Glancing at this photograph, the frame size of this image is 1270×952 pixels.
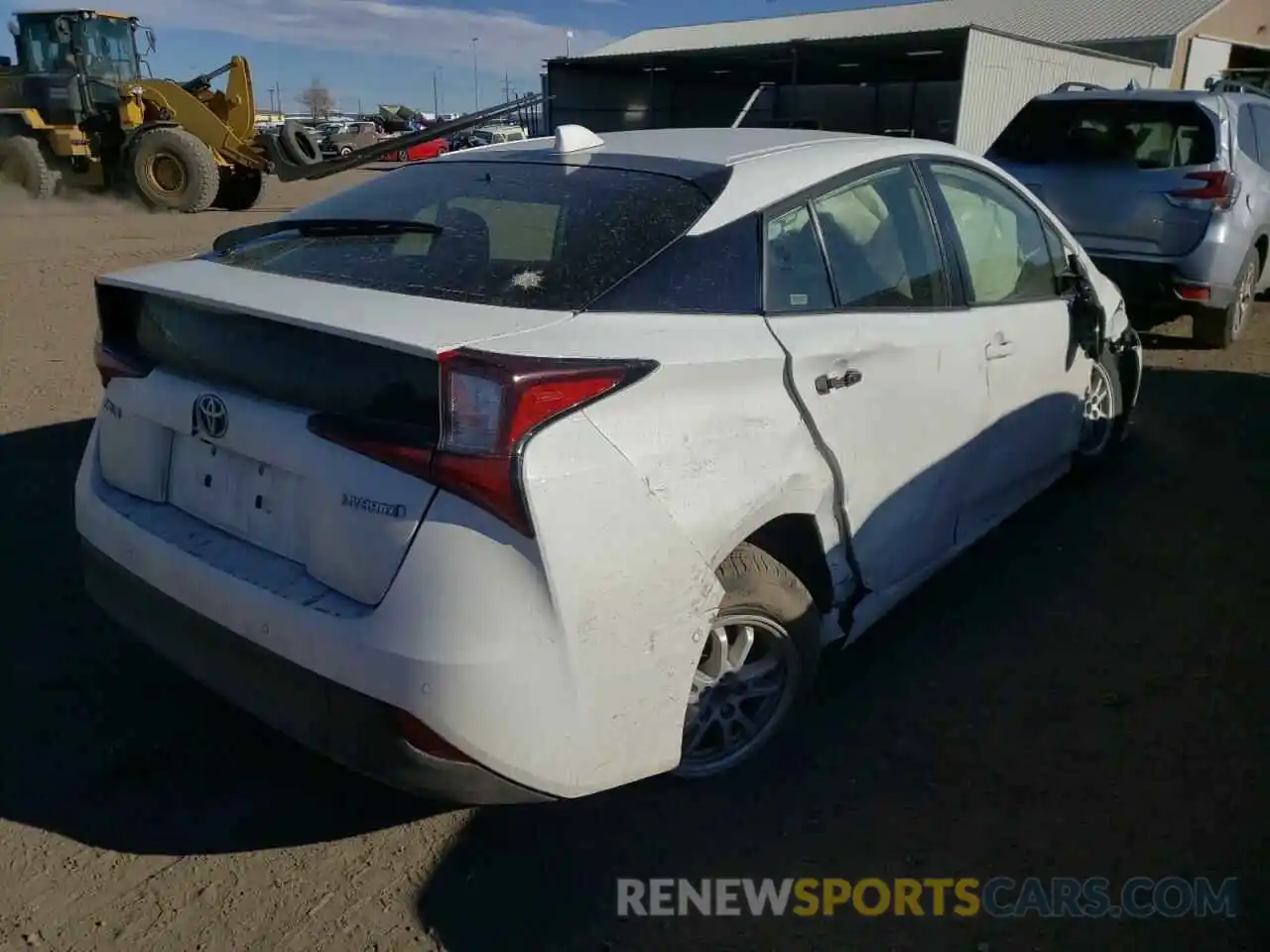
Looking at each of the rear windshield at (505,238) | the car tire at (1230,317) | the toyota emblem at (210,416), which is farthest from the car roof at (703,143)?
the car tire at (1230,317)

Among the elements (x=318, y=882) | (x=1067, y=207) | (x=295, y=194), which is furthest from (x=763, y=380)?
(x=295, y=194)

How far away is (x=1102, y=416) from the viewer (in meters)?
4.75

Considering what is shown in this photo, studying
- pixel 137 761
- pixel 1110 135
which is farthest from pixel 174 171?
pixel 137 761

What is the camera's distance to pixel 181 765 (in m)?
2.77

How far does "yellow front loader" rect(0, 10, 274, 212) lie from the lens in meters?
16.7

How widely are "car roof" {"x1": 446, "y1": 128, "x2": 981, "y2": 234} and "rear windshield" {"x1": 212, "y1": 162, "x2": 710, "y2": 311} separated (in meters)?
0.08

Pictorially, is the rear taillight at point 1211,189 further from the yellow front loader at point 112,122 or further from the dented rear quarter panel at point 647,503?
the yellow front loader at point 112,122

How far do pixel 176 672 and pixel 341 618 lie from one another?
1416mm

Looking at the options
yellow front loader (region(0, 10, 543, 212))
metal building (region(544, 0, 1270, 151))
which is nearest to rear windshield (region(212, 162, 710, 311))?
metal building (region(544, 0, 1270, 151))

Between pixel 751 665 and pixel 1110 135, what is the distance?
20.5 feet

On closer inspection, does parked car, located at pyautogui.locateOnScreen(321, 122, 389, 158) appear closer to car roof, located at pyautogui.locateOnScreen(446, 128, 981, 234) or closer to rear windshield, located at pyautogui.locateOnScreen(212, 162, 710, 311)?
car roof, located at pyautogui.locateOnScreen(446, 128, 981, 234)

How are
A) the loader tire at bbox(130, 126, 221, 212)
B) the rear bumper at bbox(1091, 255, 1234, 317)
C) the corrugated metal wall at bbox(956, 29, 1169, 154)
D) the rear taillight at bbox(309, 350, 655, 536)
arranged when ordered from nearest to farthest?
1. the rear taillight at bbox(309, 350, 655, 536)
2. the rear bumper at bbox(1091, 255, 1234, 317)
3. the corrugated metal wall at bbox(956, 29, 1169, 154)
4. the loader tire at bbox(130, 126, 221, 212)

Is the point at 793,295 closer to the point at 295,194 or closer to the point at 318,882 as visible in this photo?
the point at 318,882

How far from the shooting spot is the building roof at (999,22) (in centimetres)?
2806
